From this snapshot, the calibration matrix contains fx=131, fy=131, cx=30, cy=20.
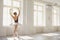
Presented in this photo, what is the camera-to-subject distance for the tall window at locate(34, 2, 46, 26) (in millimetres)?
12703

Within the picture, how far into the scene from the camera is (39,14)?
13336 millimetres

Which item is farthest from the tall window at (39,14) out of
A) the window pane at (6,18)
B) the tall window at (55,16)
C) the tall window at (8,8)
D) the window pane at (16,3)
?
the window pane at (6,18)

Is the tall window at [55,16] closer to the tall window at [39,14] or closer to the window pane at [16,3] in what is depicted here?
the tall window at [39,14]

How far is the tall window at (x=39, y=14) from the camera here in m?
12.7

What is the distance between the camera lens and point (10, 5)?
10.1 meters

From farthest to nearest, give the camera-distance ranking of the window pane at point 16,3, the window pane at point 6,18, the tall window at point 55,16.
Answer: the tall window at point 55,16, the window pane at point 16,3, the window pane at point 6,18

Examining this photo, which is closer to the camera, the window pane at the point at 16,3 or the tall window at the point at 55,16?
the window pane at the point at 16,3

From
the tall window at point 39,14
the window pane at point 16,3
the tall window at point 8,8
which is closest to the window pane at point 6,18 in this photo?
the tall window at point 8,8

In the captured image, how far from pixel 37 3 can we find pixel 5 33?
491cm

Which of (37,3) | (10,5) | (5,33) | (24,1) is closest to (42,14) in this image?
(37,3)

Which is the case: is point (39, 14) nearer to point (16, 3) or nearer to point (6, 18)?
point (16, 3)

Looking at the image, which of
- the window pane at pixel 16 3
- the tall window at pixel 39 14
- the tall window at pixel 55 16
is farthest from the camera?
the tall window at pixel 55 16

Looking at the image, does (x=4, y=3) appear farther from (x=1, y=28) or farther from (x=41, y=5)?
(x=41, y=5)

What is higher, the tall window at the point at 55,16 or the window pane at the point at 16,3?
the window pane at the point at 16,3
